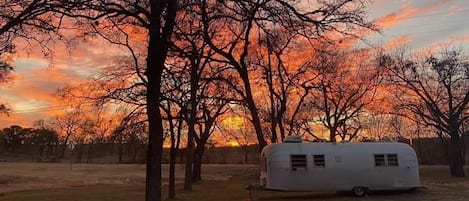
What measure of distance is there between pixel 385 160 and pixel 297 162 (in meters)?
4.21

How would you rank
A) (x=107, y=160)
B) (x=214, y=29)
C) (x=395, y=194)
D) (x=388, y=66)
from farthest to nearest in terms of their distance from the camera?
(x=107, y=160) → (x=388, y=66) → (x=395, y=194) → (x=214, y=29)

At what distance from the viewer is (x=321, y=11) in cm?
1262

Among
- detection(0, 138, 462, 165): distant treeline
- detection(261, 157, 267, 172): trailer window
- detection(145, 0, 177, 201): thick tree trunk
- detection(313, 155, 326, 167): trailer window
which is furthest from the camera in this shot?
detection(0, 138, 462, 165): distant treeline

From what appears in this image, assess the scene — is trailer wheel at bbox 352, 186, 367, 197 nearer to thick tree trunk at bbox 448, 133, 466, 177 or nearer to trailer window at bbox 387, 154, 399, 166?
trailer window at bbox 387, 154, 399, 166

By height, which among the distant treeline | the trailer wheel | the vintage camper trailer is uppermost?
the distant treeline

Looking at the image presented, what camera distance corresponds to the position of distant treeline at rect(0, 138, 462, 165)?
7031 cm

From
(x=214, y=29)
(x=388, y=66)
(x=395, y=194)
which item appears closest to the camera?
(x=214, y=29)

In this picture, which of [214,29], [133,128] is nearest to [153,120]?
[214,29]

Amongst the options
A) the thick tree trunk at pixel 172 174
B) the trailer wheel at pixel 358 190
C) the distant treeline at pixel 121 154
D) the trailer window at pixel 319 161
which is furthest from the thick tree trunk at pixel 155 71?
the distant treeline at pixel 121 154

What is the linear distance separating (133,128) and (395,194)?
13.1 meters

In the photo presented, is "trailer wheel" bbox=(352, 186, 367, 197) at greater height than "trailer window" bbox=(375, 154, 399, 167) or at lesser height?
lesser

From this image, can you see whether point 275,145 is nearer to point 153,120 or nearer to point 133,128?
point 133,128

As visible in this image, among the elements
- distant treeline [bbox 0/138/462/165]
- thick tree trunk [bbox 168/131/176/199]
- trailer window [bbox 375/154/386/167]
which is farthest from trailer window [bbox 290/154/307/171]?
distant treeline [bbox 0/138/462/165]

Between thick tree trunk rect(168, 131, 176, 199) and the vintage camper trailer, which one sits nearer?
the vintage camper trailer
